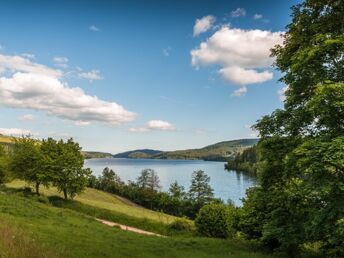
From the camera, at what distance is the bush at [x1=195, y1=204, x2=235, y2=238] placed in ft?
127

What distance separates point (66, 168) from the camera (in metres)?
60.7

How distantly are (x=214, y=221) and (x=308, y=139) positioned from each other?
2759 cm

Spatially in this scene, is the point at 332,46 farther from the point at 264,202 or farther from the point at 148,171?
the point at 148,171

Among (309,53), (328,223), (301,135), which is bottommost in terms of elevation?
(328,223)

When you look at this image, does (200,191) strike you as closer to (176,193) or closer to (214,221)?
(176,193)

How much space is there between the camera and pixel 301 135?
1538 cm

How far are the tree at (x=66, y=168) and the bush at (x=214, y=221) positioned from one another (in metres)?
28.1

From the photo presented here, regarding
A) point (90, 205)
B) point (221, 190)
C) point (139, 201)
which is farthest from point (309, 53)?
point (221, 190)

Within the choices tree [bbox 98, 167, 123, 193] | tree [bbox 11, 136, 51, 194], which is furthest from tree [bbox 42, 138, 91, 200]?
tree [bbox 98, 167, 123, 193]

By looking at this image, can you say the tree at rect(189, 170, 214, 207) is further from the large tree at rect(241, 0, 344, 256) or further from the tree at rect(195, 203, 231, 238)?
the large tree at rect(241, 0, 344, 256)

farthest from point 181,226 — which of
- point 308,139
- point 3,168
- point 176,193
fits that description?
point 176,193

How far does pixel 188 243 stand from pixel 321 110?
1681 centimetres

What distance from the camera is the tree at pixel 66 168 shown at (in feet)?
195

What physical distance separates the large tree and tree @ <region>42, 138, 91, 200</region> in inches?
1869
